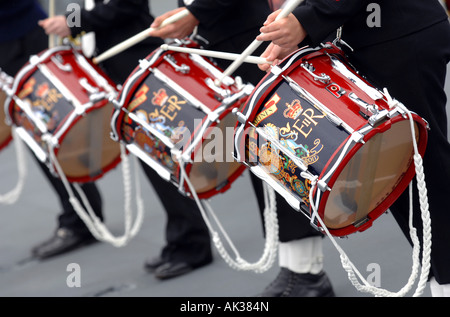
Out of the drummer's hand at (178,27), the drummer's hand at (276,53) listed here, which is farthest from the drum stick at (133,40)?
the drummer's hand at (276,53)

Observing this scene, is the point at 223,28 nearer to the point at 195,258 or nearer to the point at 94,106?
the point at 94,106

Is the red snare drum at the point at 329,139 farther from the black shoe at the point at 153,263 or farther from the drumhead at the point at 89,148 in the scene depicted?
the black shoe at the point at 153,263

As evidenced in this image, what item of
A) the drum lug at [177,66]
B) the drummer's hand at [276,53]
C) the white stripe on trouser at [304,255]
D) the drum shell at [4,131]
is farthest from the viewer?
the drum shell at [4,131]

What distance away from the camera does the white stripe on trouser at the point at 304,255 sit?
8.36 ft

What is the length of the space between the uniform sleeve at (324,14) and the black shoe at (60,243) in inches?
76.0

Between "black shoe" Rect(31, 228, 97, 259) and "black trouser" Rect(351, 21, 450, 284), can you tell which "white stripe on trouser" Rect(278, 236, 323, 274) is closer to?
"black trouser" Rect(351, 21, 450, 284)

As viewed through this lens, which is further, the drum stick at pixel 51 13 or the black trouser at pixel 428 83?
the drum stick at pixel 51 13

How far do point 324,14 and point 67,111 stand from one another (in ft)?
3.89

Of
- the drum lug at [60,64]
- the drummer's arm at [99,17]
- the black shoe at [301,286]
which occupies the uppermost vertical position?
the drummer's arm at [99,17]

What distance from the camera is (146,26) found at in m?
2.88

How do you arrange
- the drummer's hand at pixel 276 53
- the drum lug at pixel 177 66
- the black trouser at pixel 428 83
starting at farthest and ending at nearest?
the drum lug at pixel 177 66 → the drummer's hand at pixel 276 53 → the black trouser at pixel 428 83

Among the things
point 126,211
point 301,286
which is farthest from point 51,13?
point 301,286

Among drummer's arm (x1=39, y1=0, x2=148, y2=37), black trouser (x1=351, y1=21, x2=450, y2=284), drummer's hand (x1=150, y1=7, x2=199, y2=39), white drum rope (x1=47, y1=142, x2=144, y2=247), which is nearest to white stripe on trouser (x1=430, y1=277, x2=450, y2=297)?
black trouser (x1=351, y1=21, x2=450, y2=284)

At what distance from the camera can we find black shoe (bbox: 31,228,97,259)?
3410 millimetres
